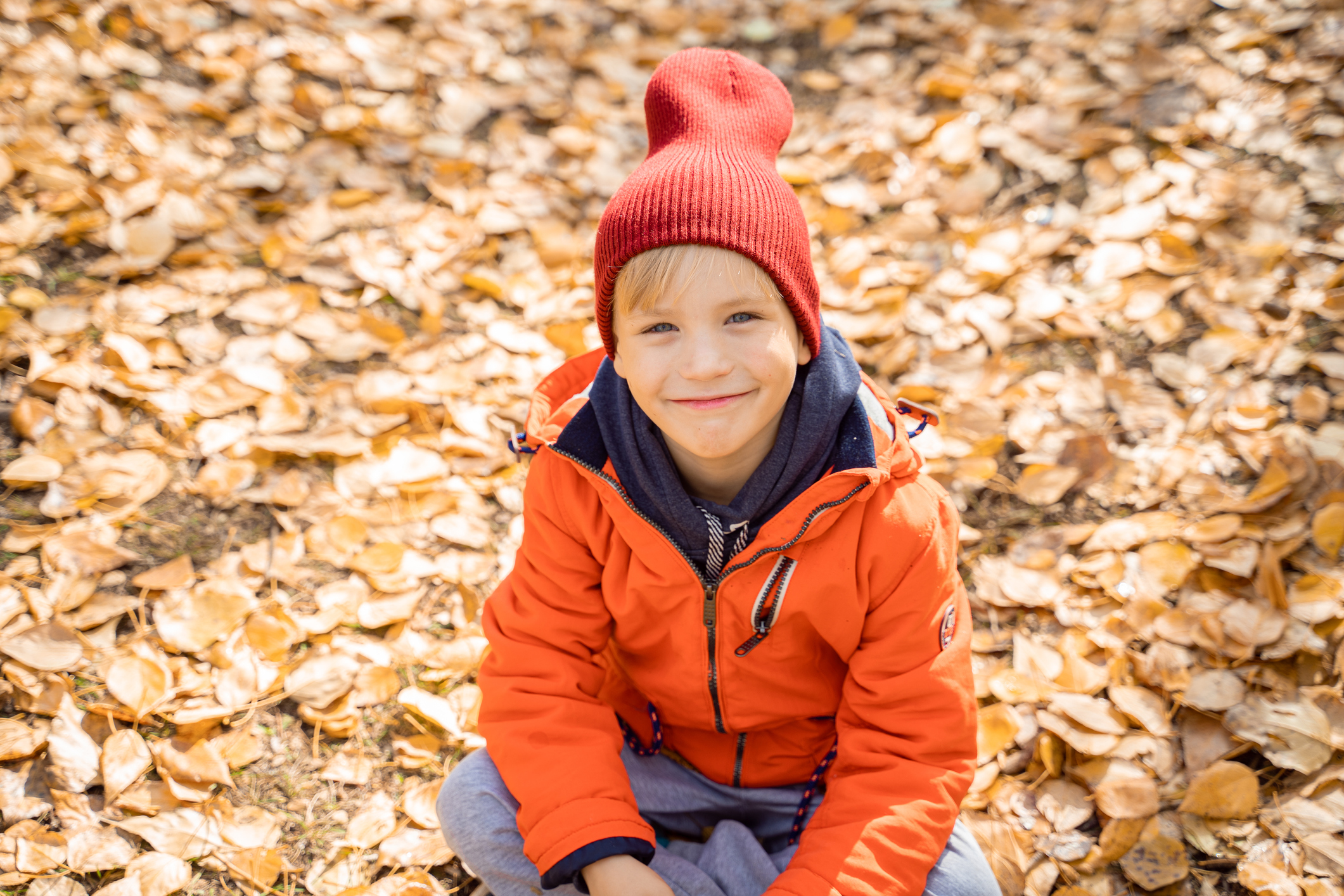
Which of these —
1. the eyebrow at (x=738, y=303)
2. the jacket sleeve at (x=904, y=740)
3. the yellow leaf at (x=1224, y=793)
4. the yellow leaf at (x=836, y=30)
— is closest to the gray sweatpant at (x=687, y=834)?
the jacket sleeve at (x=904, y=740)

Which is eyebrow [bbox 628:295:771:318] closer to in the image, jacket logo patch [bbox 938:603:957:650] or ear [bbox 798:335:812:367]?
ear [bbox 798:335:812:367]

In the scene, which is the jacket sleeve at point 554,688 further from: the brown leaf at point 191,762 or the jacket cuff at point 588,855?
the brown leaf at point 191,762

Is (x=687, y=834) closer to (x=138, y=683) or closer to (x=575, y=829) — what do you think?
(x=575, y=829)

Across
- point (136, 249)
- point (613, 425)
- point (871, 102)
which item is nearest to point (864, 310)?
point (871, 102)

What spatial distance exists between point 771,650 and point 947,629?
0.26 metres

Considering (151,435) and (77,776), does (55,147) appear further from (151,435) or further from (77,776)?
(77,776)

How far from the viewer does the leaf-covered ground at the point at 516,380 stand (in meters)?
1.64

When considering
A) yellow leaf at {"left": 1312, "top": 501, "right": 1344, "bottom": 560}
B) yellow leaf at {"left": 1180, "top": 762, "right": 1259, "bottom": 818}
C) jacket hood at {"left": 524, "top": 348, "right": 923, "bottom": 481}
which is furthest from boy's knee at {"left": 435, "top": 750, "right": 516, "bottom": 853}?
yellow leaf at {"left": 1312, "top": 501, "right": 1344, "bottom": 560}

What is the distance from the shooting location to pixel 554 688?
1442 millimetres

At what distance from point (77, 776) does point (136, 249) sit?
56.0 inches

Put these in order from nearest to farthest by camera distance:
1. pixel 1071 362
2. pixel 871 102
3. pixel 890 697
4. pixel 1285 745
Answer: pixel 890 697, pixel 1285 745, pixel 1071 362, pixel 871 102

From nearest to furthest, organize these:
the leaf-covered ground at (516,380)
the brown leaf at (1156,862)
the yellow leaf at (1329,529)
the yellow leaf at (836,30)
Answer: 1. the brown leaf at (1156,862)
2. the leaf-covered ground at (516,380)
3. the yellow leaf at (1329,529)
4. the yellow leaf at (836,30)

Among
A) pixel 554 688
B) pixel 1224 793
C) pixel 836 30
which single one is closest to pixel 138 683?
pixel 554 688

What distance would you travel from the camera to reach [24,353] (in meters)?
2.18
